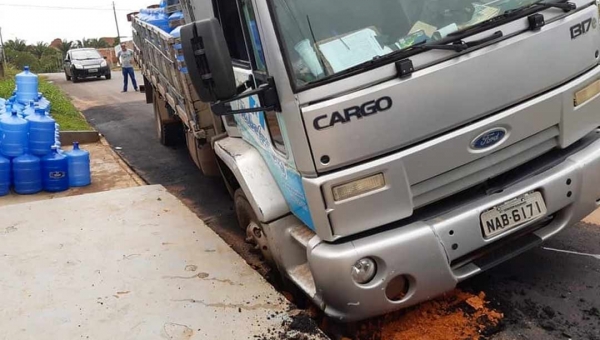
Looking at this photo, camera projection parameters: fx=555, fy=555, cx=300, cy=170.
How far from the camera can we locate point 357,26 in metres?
2.99

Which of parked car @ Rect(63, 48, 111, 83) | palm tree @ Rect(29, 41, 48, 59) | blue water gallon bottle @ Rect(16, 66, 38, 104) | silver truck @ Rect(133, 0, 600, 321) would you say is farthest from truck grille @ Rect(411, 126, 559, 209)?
palm tree @ Rect(29, 41, 48, 59)

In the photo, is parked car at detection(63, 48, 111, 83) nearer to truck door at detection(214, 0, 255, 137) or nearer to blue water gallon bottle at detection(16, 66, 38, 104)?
blue water gallon bottle at detection(16, 66, 38, 104)

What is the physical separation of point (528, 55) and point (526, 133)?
0.42m

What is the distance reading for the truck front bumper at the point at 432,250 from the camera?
9.19 feet

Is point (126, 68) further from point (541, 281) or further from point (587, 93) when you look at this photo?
point (587, 93)

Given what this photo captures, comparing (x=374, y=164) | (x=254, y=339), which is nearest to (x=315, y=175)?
(x=374, y=164)

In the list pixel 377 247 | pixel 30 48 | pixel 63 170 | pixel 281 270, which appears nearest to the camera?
pixel 377 247

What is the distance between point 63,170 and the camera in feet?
21.0

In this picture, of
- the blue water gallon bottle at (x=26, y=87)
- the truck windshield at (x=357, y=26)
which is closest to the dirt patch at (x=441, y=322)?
the truck windshield at (x=357, y=26)

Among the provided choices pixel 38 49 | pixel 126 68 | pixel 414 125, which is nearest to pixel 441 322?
pixel 414 125

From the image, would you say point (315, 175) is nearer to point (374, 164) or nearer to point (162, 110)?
point (374, 164)

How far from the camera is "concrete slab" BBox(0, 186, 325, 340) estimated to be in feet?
10.3

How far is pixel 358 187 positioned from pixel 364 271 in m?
0.43

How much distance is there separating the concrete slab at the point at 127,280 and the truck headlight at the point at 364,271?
1.38 ft
